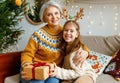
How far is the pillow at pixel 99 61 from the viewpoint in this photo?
210 cm

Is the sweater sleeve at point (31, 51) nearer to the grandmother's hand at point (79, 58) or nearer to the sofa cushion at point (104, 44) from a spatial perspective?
the grandmother's hand at point (79, 58)

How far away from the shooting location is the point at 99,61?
7.03ft

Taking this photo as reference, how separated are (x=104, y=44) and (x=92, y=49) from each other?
133 mm

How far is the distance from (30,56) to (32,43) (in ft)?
0.37

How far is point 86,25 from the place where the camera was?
3023 mm

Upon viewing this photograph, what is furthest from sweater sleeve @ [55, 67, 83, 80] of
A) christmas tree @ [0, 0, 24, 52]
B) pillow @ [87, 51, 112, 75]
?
christmas tree @ [0, 0, 24, 52]

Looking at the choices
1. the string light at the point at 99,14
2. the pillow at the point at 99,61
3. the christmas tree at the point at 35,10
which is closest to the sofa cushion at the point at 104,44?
the pillow at the point at 99,61

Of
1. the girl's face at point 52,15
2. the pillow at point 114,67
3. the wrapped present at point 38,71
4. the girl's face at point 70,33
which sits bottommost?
the pillow at point 114,67

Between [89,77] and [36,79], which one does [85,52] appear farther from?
[36,79]

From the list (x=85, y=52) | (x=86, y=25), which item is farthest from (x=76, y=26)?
(x=86, y=25)

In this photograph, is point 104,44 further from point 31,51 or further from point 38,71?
point 38,71

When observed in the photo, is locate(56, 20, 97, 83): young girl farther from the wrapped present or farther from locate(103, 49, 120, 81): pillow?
locate(103, 49, 120, 81): pillow

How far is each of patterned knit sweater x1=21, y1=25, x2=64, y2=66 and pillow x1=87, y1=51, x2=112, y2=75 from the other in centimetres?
36

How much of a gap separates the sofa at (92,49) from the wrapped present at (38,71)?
0.29 meters
